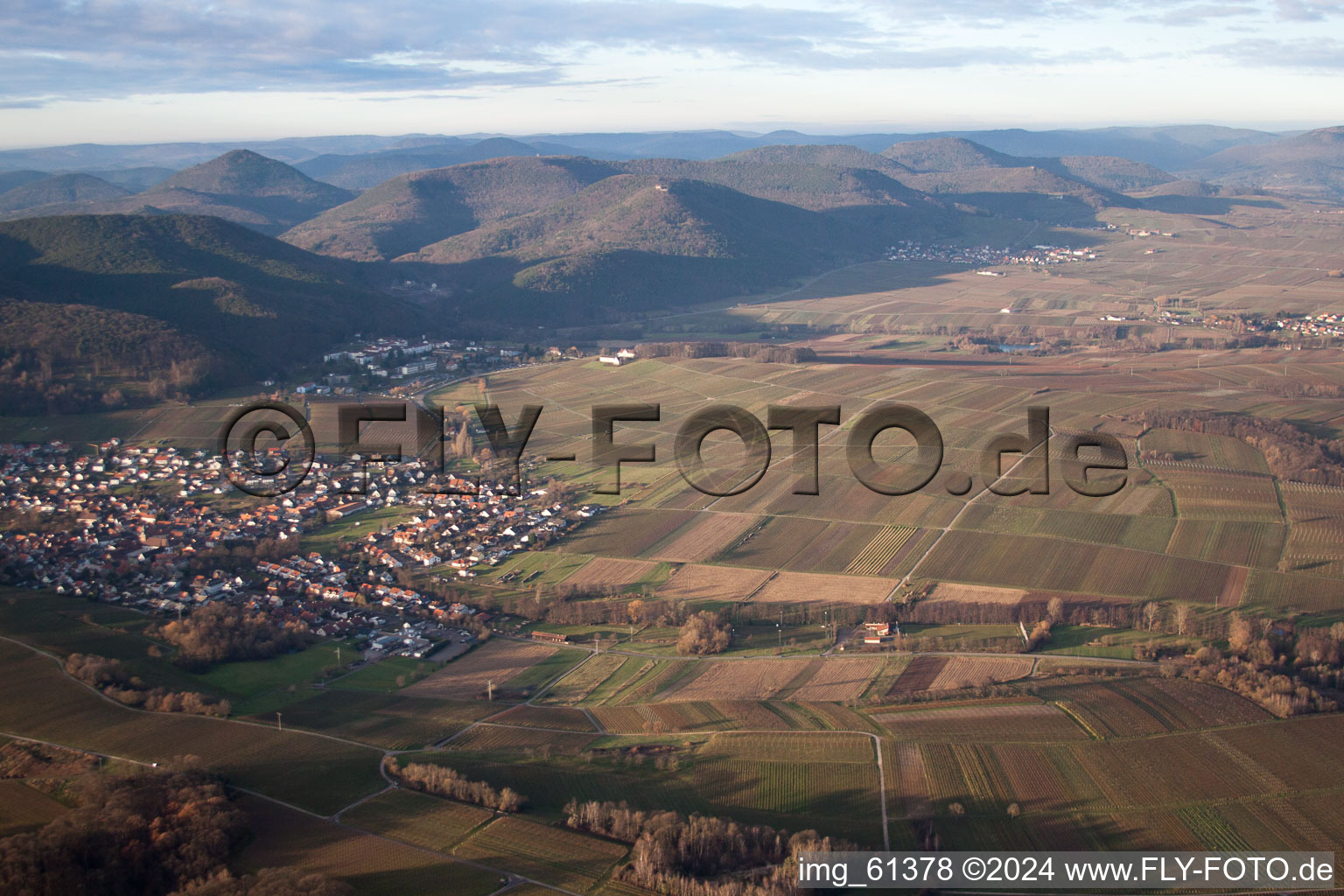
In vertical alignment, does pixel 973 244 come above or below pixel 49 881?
above

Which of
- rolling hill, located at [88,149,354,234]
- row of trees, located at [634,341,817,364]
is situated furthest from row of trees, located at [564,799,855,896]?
rolling hill, located at [88,149,354,234]

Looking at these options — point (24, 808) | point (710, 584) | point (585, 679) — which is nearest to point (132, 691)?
point (24, 808)

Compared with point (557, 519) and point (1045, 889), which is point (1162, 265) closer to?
point (557, 519)

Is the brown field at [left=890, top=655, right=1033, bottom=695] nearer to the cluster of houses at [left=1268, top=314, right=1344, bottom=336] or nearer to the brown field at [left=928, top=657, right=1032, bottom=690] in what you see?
the brown field at [left=928, top=657, right=1032, bottom=690]

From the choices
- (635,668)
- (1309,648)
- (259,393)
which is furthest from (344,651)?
(259,393)

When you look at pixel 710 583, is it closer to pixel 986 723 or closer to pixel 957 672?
pixel 957 672

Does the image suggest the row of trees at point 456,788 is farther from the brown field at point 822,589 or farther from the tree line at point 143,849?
the brown field at point 822,589
